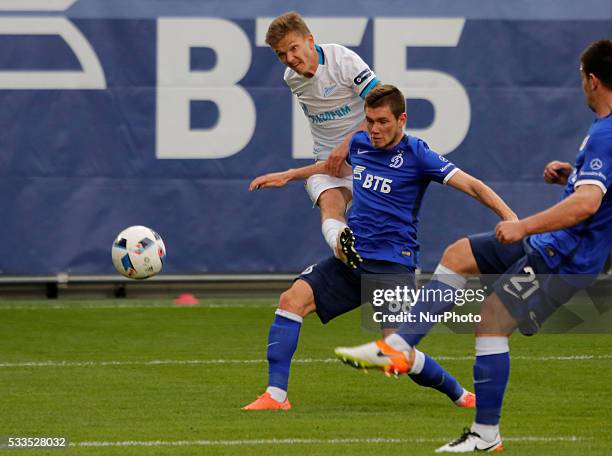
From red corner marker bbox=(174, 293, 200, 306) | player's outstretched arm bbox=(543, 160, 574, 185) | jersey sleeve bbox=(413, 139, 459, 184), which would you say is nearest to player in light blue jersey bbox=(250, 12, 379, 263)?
jersey sleeve bbox=(413, 139, 459, 184)

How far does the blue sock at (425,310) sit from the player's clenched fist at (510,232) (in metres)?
0.50

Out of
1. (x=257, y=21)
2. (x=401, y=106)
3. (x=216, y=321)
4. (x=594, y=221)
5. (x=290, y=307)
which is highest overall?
(x=257, y=21)

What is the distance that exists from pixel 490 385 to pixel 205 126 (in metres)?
8.39

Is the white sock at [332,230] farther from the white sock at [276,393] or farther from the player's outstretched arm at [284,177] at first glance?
the white sock at [276,393]

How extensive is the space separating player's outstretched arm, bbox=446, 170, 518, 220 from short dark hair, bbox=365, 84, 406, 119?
18.8 inches

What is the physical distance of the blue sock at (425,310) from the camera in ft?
19.5

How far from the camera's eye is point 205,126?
Result: 547 inches

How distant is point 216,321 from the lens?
12531 mm

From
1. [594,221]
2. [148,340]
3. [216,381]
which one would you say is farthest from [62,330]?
[594,221]

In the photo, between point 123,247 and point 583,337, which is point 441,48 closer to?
point 583,337

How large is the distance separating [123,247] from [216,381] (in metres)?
1.55

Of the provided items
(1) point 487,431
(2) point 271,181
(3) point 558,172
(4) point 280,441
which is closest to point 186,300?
(2) point 271,181

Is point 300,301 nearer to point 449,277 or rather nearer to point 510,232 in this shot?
point 449,277

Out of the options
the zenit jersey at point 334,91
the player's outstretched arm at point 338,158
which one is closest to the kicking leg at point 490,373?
the player's outstretched arm at point 338,158
